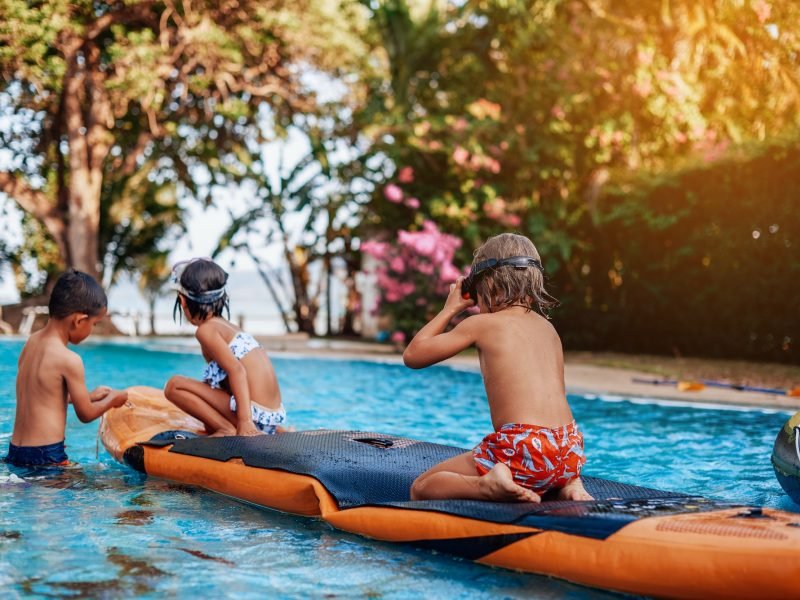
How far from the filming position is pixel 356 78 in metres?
19.6

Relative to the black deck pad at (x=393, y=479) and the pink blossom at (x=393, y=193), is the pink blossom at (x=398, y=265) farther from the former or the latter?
the black deck pad at (x=393, y=479)

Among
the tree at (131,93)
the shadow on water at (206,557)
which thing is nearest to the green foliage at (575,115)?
the tree at (131,93)

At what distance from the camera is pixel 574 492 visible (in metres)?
3.63

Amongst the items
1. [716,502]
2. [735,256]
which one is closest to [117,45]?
[735,256]

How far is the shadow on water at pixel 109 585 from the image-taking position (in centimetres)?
306

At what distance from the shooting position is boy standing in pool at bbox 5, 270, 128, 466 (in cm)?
476

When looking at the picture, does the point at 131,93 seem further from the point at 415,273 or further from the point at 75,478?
the point at 75,478

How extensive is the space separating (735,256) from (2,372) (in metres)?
9.63

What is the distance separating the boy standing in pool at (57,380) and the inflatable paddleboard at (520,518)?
546mm

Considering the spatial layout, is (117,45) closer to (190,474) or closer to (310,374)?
(310,374)

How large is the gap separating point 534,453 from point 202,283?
2.48m

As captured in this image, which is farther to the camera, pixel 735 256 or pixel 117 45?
pixel 117 45

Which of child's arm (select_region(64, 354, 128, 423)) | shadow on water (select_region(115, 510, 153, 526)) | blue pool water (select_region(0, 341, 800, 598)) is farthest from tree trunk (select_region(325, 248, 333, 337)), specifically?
shadow on water (select_region(115, 510, 153, 526))

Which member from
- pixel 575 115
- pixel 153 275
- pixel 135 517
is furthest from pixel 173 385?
pixel 153 275
